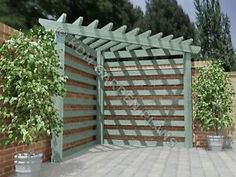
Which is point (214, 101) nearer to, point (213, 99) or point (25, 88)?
point (213, 99)

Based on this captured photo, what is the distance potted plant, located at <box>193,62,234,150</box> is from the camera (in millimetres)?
8156

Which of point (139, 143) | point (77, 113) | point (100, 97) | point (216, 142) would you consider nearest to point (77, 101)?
point (77, 113)

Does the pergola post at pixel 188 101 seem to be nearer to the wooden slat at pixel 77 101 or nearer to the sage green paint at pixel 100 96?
the sage green paint at pixel 100 96

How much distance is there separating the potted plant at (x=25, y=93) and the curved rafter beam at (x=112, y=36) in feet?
6.63

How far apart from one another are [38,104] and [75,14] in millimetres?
11504

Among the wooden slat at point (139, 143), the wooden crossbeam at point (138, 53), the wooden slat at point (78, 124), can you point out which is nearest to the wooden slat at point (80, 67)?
the wooden crossbeam at point (138, 53)

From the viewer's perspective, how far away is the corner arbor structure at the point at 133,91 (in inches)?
326

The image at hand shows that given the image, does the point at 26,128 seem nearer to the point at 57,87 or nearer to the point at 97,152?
the point at 57,87

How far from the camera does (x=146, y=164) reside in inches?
252

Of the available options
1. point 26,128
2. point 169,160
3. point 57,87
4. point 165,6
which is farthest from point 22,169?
point 165,6

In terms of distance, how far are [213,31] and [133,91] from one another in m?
7.74

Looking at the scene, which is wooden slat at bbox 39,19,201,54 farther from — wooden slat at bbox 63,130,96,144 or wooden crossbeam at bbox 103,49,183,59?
wooden slat at bbox 63,130,96,144

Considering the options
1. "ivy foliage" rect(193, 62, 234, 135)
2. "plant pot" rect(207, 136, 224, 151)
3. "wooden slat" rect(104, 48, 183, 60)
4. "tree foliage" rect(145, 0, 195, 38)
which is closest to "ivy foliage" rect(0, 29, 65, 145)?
"wooden slat" rect(104, 48, 183, 60)

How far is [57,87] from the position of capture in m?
5.03
